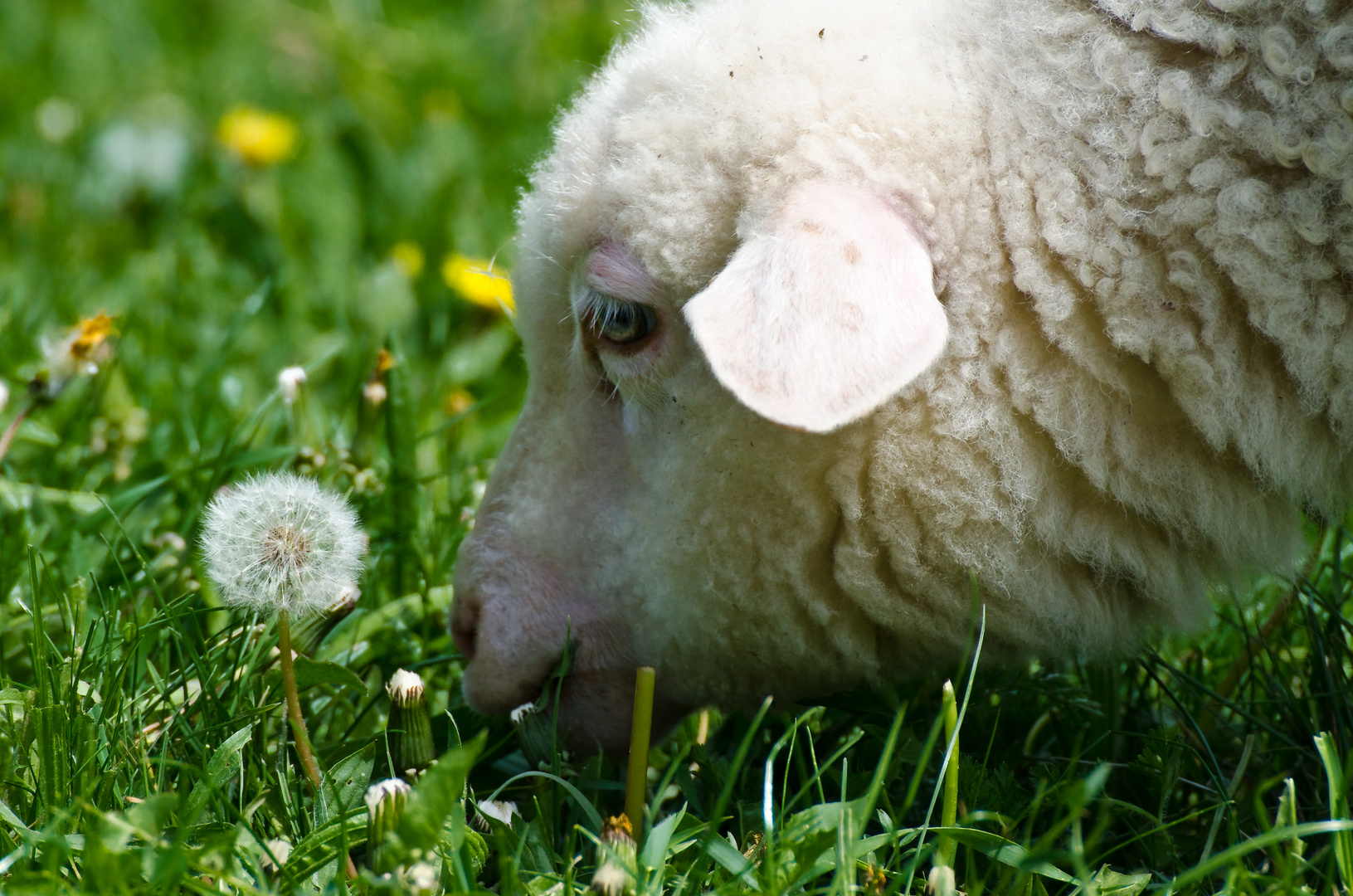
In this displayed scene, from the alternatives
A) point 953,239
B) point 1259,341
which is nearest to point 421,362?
point 953,239

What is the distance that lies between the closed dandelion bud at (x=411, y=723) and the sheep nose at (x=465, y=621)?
1.24 feet

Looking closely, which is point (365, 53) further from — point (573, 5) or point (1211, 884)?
point (1211, 884)

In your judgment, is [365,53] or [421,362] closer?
[421,362]

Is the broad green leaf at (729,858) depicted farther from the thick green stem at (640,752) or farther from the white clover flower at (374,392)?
the white clover flower at (374,392)

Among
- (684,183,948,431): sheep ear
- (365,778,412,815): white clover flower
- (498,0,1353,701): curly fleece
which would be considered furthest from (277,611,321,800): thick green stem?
(684,183,948,431): sheep ear

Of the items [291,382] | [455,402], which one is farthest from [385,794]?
[455,402]

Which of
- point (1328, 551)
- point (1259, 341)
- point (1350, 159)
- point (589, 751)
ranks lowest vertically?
point (589, 751)

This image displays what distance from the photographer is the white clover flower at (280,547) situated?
1941 mm

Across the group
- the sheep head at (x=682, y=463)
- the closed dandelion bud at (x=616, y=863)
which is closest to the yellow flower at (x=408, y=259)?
the sheep head at (x=682, y=463)

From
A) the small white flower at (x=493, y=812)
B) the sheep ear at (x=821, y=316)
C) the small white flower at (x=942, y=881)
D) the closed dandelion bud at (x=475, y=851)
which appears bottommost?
the small white flower at (x=493, y=812)

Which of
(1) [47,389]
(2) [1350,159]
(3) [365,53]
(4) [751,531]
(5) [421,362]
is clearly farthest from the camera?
(3) [365,53]

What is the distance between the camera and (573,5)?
272 inches

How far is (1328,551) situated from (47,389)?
282 cm

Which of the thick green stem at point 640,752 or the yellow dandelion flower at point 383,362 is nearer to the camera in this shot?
the thick green stem at point 640,752
